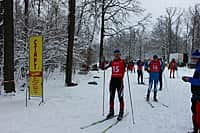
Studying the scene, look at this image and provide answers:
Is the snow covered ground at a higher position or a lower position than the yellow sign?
lower

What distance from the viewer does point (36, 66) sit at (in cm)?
1234

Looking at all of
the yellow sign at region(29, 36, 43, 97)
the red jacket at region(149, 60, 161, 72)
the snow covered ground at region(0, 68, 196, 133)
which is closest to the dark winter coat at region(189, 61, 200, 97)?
the snow covered ground at region(0, 68, 196, 133)

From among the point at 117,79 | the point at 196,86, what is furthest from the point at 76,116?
the point at 196,86

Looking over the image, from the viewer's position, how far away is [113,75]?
9.77 metres

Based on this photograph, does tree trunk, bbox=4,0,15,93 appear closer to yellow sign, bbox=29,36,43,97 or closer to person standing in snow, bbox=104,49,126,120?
yellow sign, bbox=29,36,43,97

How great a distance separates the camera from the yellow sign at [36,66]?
483 inches

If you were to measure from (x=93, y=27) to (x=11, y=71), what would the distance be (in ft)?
83.6

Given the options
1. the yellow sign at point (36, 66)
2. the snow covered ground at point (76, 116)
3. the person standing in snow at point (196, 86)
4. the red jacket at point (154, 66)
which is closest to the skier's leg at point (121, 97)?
the snow covered ground at point (76, 116)

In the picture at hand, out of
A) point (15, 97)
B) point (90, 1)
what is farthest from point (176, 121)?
point (90, 1)

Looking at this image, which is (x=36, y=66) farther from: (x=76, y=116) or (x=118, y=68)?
(x=118, y=68)

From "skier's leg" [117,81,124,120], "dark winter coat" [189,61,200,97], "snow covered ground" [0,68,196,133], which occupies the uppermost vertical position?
"dark winter coat" [189,61,200,97]

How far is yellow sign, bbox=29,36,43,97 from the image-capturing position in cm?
1226

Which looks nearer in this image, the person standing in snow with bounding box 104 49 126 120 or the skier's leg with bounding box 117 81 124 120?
the skier's leg with bounding box 117 81 124 120

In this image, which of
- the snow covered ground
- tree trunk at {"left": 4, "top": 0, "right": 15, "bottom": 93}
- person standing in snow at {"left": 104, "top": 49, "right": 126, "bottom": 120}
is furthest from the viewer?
tree trunk at {"left": 4, "top": 0, "right": 15, "bottom": 93}
